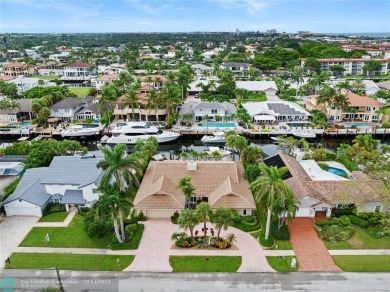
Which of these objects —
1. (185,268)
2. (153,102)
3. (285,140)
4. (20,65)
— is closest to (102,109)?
(153,102)

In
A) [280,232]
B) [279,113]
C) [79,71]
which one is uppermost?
[79,71]

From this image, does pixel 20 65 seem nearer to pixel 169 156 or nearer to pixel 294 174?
pixel 169 156

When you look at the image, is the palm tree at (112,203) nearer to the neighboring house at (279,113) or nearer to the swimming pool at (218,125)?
the swimming pool at (218,125)

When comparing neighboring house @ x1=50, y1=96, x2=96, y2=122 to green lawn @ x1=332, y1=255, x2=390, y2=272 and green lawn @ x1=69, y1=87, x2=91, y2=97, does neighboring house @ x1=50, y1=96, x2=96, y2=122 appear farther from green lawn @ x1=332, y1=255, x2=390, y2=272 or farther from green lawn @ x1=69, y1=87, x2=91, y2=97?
green lawn @ x1=332, y1=255, x2=390, y2=272

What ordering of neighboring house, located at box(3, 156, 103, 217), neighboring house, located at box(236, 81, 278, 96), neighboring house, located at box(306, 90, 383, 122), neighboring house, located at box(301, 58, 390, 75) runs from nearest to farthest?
1. neighboring house, located at box(3, 156, 103, 217)
2. neighboring house, located at box(306, 90, 383, 122)
3. neighboring house, located at box(236, 81, 278, 96)
4. neighboring house, located at box(301, 58, 390, 75)

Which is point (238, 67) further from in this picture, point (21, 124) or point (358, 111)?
point (21, 124)

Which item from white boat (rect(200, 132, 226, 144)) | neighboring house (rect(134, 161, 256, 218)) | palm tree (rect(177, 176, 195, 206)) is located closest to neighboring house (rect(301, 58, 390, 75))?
white boat (rect(200, 132, 226, 144))

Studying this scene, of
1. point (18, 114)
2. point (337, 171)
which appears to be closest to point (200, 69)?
point (18, 114)
